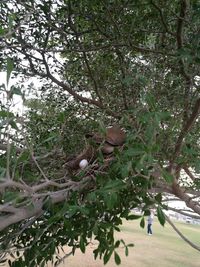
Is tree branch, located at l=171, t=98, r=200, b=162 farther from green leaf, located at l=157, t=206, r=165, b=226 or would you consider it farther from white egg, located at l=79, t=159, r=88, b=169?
green leaf, located at l=157, t=206, r=165, b=226

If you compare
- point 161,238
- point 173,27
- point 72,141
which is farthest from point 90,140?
point 161,238

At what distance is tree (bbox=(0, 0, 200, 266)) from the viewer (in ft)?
4.08

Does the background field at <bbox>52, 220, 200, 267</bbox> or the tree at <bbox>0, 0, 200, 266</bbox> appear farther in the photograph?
the background field at <bbox>52, 220, 200, 267</bbox>

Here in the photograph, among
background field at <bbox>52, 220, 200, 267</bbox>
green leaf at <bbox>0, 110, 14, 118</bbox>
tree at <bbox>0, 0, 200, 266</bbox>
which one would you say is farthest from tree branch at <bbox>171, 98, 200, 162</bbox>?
background field at <bbox>52, 220, 200, 267</bbox>

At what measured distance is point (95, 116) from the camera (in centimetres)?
235

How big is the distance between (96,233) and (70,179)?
253 mm

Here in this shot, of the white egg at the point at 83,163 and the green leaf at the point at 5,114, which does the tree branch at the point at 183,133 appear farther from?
the green leaf at the point at 5,114

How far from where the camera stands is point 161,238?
9.56 meters

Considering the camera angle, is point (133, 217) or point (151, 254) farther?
point (151, 254)

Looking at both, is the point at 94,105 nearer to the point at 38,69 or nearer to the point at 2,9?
the point at 38,69

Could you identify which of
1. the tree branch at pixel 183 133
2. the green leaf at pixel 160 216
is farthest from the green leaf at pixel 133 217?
the tree branch at pixel 183 133

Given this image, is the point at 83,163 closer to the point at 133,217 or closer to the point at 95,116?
the point at 133,217

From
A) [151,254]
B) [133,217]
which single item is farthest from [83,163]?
[151,254]

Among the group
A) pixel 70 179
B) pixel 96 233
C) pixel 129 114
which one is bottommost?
pixel 96 233
